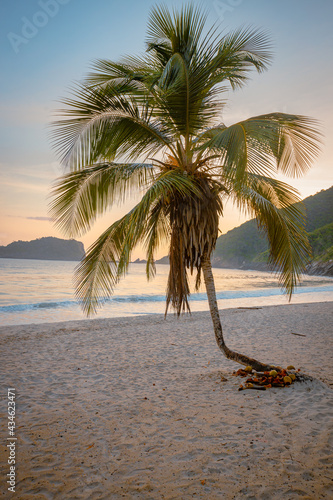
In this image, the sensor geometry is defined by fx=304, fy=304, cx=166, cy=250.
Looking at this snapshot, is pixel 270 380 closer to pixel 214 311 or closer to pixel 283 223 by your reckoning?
pixel 214 311

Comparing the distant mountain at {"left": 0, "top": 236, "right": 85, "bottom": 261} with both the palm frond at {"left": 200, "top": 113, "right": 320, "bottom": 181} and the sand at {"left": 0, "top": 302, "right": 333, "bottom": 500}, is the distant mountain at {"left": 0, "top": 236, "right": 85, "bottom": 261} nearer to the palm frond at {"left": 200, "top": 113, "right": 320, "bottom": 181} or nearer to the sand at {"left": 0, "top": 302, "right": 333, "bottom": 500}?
the sand at {"left": 0, "top": 302, "right": 333, "bottom": 500}

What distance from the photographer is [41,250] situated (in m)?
116

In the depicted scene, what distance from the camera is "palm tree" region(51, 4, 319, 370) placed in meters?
4.46

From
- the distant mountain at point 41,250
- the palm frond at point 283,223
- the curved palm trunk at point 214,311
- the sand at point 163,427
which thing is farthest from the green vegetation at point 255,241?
the curved palm trunk at point 214,311

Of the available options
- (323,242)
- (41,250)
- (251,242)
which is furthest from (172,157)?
(41,250)

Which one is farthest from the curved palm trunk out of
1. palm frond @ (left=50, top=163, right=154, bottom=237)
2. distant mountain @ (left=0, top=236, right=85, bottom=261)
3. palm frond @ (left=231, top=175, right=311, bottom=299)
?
distant mountain @ (left=0, top=236, right=85, bottom=261)

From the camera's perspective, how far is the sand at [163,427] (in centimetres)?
276

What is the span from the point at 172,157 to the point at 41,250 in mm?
121172

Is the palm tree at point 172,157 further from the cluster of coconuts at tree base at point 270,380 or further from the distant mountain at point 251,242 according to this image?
the distant mountain at point 251,242

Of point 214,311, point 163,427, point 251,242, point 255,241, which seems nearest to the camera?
point 163,427

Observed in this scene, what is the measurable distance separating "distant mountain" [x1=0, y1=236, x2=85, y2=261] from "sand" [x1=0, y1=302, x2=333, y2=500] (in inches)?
4532

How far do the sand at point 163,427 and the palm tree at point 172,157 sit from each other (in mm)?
1168

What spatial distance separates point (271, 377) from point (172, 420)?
Answer: 1.84m

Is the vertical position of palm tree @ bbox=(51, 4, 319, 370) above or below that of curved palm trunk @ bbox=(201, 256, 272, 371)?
above
